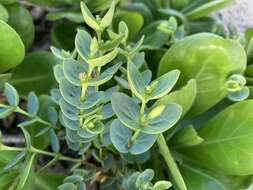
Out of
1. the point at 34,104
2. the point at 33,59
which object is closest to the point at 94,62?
the point at 34,104

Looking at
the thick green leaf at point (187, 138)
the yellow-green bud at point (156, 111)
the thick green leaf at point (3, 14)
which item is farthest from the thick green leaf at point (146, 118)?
the thick green leaf at point (3, 14)

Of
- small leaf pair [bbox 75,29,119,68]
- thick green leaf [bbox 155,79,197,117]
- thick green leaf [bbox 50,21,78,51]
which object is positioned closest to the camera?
small leaf pair [bbox 75,29,119,68]

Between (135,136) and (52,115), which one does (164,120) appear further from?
(52,115)

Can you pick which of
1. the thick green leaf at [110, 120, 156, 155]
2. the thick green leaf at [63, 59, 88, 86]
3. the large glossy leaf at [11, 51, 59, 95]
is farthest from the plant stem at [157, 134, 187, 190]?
the large glossy leaf at [11, 51, 59, 95]

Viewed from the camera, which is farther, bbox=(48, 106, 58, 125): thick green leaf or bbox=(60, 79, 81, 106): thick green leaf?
bbox=(48, 106, 58, 125): thick green leaf

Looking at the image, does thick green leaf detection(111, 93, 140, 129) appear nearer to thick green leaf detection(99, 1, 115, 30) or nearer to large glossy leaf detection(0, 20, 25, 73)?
thick green leaf detection(99, 1, 115, 30)

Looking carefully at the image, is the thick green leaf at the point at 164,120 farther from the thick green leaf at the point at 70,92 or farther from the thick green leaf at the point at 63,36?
the thick green leaf at the point at 63,36
